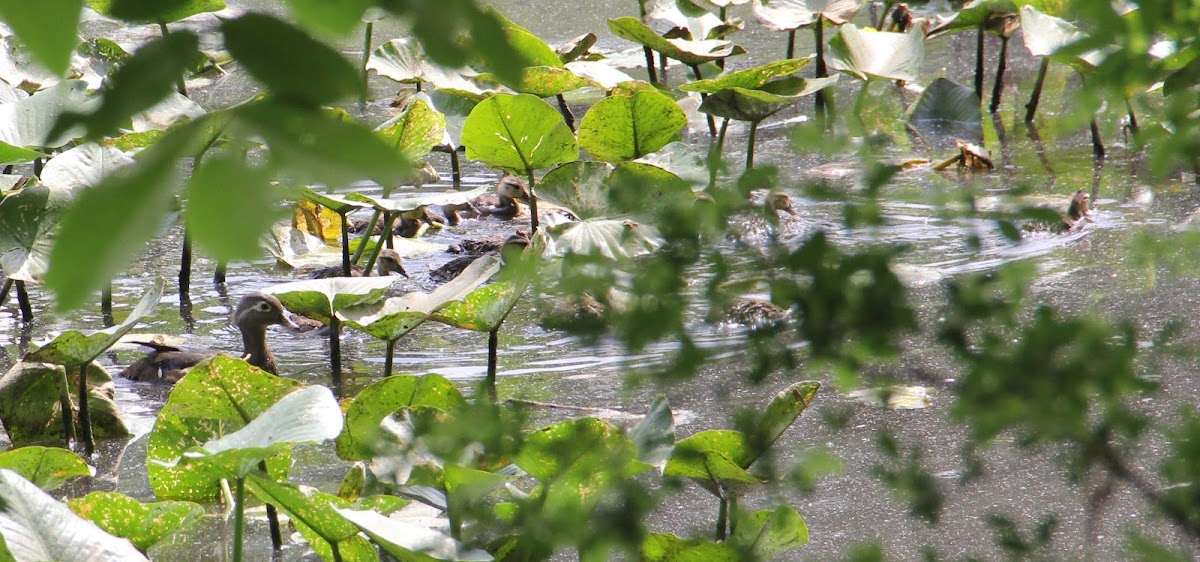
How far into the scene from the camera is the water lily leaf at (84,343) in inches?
79.7

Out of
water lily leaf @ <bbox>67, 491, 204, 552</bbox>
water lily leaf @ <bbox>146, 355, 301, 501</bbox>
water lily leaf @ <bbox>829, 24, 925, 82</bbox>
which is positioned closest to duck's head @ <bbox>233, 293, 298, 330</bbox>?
water lily leaf @ <bbox>146, 355, 301, 501</bbox>

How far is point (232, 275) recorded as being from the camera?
3504 millimetres

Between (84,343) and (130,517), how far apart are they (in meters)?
0.57

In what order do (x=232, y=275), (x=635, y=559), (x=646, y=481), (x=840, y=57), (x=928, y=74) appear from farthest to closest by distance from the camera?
(x=928, y=74), (x=840, y=57), (x=232, y=275), (x=646, y=481), (x=635, y=559)

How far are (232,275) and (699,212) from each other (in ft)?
9.29

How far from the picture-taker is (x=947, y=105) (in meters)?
4.43

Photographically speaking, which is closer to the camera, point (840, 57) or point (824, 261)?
point (824, 261)

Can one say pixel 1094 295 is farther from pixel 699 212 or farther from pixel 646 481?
pixel 699 212

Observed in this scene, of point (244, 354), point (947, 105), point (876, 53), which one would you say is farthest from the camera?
point (947, 105)

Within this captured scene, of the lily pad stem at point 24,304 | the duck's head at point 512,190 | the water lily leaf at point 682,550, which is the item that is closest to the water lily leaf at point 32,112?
the lily pad stem at point 24,304

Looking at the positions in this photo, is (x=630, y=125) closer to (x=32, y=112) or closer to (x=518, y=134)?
(x=518, y=134)

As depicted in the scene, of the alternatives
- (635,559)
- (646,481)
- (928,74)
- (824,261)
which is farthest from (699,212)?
(928,74)

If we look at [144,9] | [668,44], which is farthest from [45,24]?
[668,44]

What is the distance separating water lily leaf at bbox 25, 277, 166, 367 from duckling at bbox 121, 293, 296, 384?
0.39m
